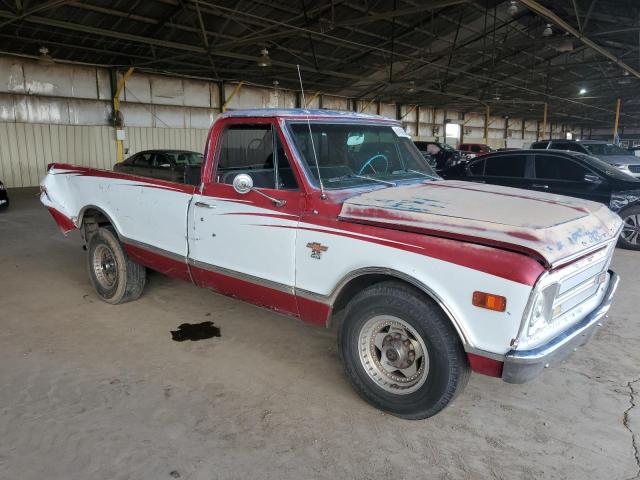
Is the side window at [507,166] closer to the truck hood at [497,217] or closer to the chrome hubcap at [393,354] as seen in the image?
the truck hood at [497,217]

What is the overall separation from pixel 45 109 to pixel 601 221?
690 inches

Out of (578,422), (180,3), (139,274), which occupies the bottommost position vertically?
(578,422)

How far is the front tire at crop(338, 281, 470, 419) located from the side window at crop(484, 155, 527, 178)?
6.52 m

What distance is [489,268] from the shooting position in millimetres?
2475

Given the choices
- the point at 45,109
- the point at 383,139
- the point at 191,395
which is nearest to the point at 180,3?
the point at 45,109

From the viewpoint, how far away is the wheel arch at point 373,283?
2646 millimetres

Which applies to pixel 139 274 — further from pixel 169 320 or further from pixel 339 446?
pixel 339 446

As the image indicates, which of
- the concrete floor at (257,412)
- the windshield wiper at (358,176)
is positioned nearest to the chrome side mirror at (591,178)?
the concrete floor at (257,412)

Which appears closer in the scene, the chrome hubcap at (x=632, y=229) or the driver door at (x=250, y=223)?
the driver door at (x=250, y=223)

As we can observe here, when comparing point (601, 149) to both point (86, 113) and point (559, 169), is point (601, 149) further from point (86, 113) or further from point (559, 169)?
point (86, 113)

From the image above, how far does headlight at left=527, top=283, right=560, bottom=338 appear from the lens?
2475mm

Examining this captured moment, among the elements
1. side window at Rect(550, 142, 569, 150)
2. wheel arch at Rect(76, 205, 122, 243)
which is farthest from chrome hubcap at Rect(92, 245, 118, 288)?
side window at Rect(550, 142, 569, 150)

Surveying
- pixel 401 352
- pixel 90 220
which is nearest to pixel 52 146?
pixel 90 220

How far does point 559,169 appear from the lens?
26.7ft
